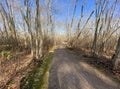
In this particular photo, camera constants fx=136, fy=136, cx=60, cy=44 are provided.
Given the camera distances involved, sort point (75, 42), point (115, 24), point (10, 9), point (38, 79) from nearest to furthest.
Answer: point (38, 79) → point (10, 9) → point (75, 42) → point (115, 24)

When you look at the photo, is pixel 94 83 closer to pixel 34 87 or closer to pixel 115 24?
pixel 34 87

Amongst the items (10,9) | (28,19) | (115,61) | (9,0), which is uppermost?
(9,0)

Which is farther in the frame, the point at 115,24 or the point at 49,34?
the point at 49,34

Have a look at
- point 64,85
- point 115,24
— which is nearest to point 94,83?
point 64,85

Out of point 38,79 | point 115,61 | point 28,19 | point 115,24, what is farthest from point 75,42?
point 38,79

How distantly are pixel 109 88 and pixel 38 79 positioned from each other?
→ 3355 mm

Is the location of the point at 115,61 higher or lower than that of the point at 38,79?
higher

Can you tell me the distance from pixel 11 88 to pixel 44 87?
152 cm

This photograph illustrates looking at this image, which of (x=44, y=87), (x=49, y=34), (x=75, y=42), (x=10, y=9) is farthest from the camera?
(x=49, y=34)

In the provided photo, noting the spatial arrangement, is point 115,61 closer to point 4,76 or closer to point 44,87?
point 44,87

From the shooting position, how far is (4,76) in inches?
320

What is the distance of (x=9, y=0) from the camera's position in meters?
19.5

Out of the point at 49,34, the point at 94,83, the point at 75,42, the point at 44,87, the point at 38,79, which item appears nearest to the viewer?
the point at 44,87

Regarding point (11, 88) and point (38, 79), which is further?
point (38, 79)
